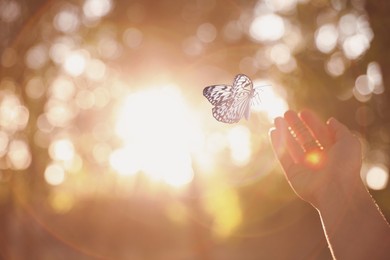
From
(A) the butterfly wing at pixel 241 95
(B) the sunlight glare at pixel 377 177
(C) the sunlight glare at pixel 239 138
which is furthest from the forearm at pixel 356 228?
(B) the sunlight glare at pixel 377 177

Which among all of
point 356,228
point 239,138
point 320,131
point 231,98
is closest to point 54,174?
point 239,138

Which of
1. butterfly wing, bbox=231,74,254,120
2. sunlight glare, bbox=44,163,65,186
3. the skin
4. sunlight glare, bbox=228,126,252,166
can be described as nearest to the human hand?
the skin

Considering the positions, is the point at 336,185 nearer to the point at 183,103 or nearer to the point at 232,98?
the point at 232,98

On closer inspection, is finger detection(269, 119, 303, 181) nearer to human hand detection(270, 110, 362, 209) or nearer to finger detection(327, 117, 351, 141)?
human hand detection(270, 110, 362, 209)

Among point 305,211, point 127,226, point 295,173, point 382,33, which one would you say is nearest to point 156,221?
point 127,226

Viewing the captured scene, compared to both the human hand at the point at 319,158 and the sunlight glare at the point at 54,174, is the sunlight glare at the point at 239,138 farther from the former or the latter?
the sunlight glare at the point at 54,174

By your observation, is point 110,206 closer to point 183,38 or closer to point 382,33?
point 183,38

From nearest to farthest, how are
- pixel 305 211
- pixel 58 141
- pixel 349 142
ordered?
pixel 349 142
pixel 58 141
pixel 305 211
